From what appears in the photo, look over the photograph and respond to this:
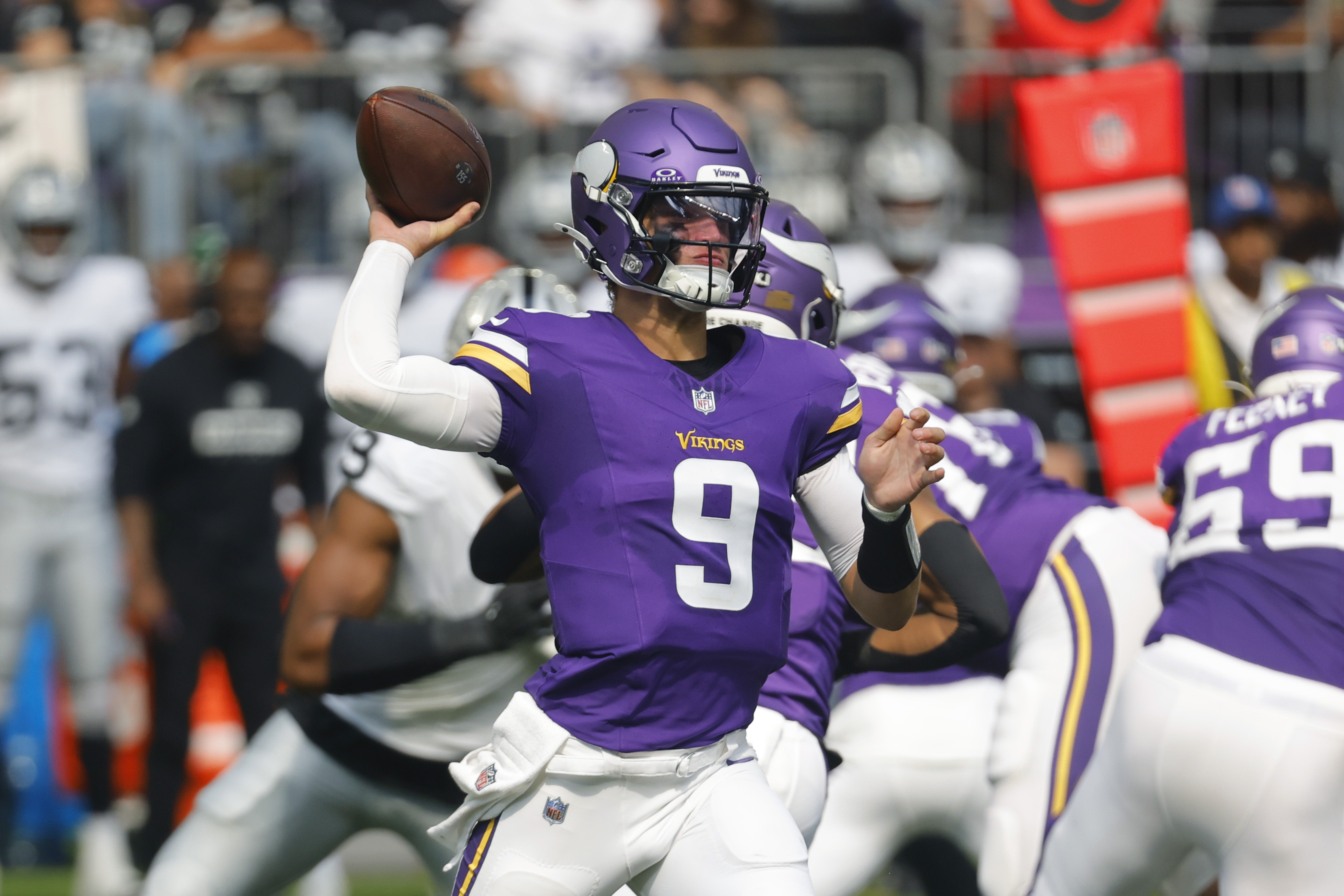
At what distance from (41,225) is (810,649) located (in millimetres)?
5069

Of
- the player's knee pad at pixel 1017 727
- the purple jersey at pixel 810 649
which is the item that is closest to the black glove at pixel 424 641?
the purple jersey at pixel 810 649

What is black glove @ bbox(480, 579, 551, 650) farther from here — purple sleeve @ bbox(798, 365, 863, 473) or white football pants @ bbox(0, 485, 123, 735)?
white football pants @ bbox(0, 485, 123, 735)

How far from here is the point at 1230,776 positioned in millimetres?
3746

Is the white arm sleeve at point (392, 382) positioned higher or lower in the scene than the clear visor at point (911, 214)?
higher

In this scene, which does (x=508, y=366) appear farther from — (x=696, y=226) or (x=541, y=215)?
(x=541, y=215)

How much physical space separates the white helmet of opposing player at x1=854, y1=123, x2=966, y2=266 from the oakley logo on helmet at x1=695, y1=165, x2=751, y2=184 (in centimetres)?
450

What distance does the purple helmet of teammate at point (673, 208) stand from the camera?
299 cm

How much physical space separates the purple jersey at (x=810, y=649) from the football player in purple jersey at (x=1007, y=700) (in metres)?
0.65

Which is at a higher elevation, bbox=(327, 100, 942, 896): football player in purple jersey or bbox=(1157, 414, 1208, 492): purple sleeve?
bbox=(327, 100, 942, 896): football player in purple jersey

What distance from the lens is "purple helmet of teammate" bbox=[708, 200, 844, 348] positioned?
3836 mm

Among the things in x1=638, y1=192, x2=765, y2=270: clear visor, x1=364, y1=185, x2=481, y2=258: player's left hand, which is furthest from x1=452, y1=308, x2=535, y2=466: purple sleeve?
x1=638, y1=192, x2=765, y2=270: clear visor

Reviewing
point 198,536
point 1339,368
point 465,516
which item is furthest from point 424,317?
point 1339,368

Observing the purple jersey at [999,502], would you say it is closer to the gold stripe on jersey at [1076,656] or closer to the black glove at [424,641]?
the gold stripe on jersey at [1076,656]

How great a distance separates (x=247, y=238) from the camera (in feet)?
26.1
